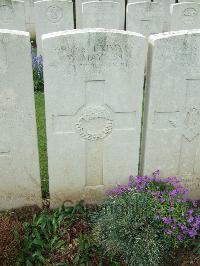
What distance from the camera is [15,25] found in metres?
8.59

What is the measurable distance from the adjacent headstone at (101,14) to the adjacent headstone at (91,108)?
17.3ft

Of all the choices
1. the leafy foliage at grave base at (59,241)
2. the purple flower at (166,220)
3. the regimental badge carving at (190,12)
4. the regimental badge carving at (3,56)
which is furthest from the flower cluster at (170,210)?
the regimental badge carving at (190,12)

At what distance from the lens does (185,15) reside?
9.04 m

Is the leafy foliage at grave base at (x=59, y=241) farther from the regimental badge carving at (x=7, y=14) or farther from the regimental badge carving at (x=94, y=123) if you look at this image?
the regimental badge carving at (x=7, y=14)

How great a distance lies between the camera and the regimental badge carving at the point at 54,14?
27.7 feet

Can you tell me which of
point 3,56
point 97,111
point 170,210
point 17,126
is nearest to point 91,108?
point 97,111

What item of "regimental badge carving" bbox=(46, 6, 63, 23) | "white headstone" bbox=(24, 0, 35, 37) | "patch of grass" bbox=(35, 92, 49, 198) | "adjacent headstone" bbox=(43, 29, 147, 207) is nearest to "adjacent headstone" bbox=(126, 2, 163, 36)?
"regimental badge carving" bbox=(46, 6, 63, 23)

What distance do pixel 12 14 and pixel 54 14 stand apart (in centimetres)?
100

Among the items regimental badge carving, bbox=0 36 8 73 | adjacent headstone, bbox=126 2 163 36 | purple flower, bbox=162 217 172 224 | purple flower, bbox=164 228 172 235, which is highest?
adjacent headstone, bbox=126 2 163 36

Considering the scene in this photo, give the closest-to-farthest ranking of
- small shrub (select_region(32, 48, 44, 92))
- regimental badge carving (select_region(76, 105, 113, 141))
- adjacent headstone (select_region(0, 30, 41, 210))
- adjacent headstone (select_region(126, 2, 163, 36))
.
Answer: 1. adjacent headstone (select_region(0, 30, 41, 210))
2. regimental badge carving (select_region(76, 105, 113, 141))
3. small shrub (select_region(32, 48, 44, 92))
4. adjacent headstone (select_region(126, 2, 163, 36))

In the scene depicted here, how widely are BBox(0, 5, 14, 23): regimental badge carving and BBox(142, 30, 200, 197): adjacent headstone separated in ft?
19.3

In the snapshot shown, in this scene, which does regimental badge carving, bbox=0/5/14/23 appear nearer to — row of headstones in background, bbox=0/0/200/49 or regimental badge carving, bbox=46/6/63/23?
row of headstones in background, bbox=0/0/200/49

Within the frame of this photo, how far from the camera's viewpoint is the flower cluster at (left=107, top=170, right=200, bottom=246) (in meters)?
3.39

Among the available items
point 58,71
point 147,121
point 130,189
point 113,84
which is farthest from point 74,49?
point 130,189
